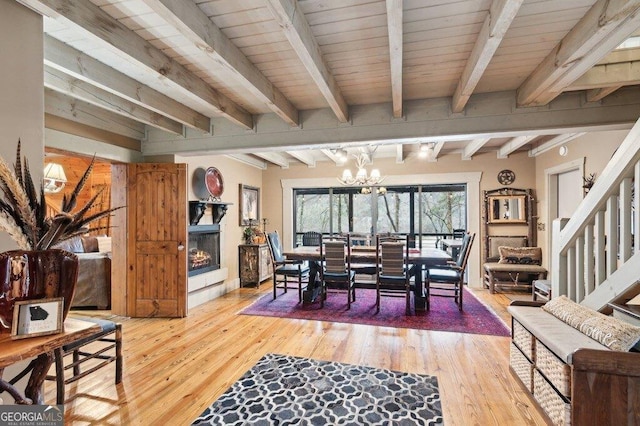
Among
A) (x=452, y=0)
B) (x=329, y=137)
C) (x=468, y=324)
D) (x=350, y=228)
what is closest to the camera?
(x=452, y=0)

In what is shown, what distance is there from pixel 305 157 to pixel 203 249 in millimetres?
2495

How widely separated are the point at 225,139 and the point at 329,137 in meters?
1.32

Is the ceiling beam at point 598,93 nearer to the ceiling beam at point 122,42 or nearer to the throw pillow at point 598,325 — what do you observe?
the throw pillow at point 598,325

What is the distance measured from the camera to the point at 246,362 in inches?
109

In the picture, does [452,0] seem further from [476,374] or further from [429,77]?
[476,374]

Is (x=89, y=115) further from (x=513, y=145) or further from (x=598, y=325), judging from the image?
(x=513, y=145)

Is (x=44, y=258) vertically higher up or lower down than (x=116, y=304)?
higher up

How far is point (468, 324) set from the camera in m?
3.71

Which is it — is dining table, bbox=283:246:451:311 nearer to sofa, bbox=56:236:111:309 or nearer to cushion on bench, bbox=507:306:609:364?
cushion on bench, bbox=507:306:609:364

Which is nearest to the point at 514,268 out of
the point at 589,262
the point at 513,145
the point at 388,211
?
the point at 513,145

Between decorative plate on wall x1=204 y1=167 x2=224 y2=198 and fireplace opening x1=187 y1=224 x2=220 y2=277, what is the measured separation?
0.56 meters

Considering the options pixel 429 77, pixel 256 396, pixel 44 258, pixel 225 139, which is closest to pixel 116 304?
pixel 225 139

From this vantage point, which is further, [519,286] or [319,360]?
[519,286]

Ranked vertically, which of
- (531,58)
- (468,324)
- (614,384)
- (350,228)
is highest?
(531,58)
